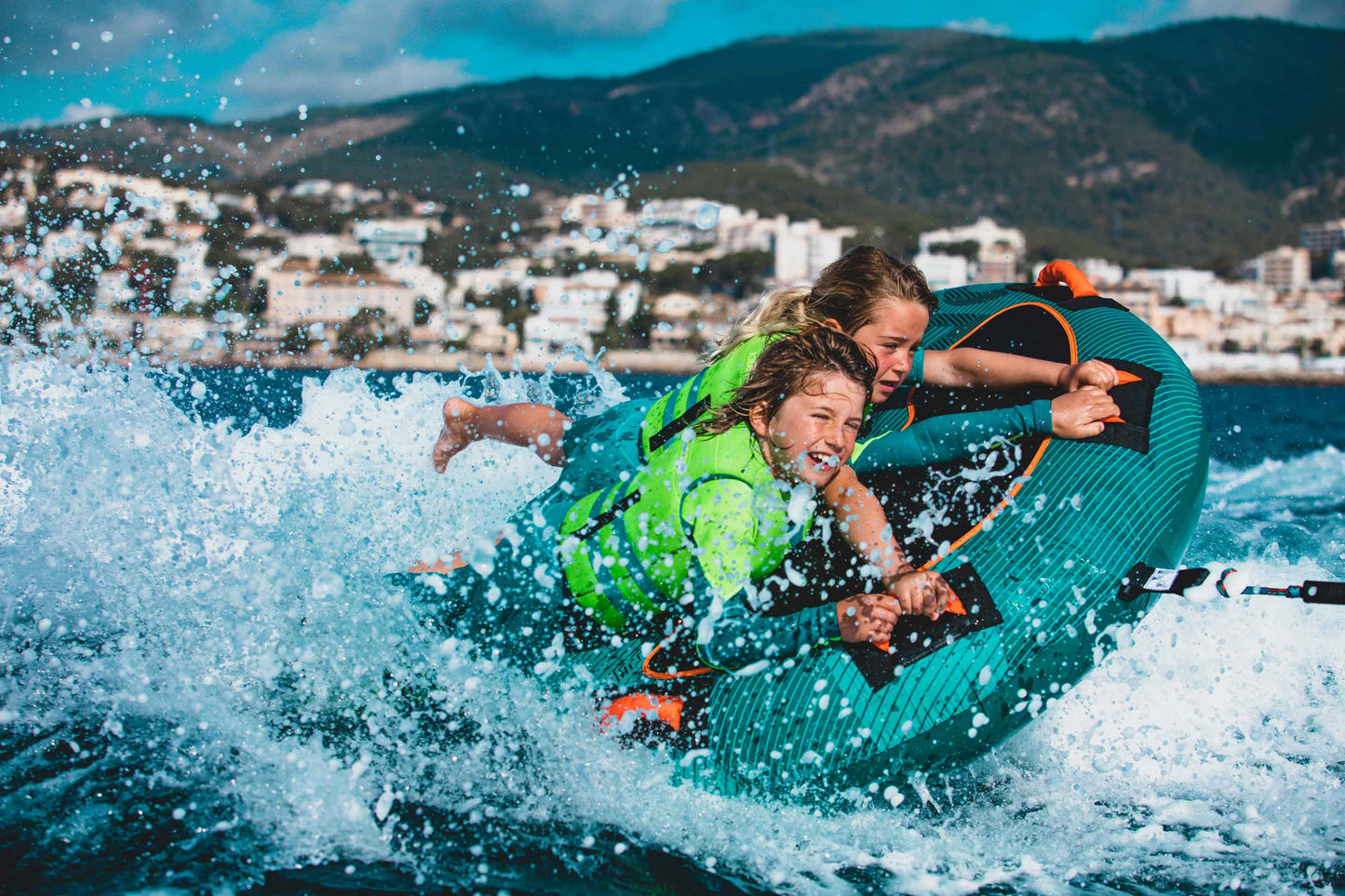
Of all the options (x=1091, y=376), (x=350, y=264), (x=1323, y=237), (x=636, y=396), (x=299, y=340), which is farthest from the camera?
(x=1323, y=237)

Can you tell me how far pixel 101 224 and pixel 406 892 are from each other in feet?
27.5

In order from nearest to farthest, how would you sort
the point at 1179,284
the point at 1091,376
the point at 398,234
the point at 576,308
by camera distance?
the point at 1091,376 < the point at 398,234 < the point at 576,308 < the point at 1179,284

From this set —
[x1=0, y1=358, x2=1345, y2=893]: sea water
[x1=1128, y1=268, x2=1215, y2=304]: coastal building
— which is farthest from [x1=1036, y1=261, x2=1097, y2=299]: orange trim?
[x1=1128, y1=268, x2=1215, y2=304]: coastal building

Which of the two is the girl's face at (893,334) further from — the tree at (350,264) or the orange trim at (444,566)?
the tree at (350,264)

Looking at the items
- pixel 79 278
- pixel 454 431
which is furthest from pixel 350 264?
pixel 454 431

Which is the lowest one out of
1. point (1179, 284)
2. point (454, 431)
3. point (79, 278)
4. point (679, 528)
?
point (679, 528)

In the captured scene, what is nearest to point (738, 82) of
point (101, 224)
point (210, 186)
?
point (210, 186)

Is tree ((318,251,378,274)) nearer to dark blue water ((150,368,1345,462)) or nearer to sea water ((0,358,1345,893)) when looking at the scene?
dark blue water ((150,368,1345,462))

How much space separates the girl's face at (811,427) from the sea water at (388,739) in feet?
3.41

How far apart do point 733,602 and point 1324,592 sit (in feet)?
5.34

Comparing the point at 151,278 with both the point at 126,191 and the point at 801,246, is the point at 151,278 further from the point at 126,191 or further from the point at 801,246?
the point at 801,246

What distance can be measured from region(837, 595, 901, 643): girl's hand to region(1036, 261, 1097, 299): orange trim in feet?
6.90

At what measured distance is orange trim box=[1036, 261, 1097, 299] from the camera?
4438 mm

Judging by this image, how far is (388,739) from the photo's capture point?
324 centimetres
